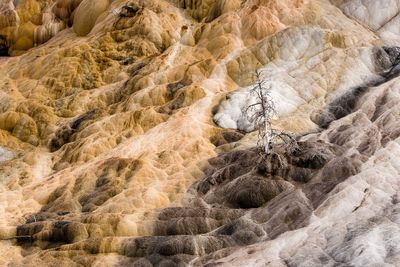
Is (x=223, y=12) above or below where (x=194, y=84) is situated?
above

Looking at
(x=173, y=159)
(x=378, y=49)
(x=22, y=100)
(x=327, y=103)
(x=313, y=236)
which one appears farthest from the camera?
(x=22, y=100)

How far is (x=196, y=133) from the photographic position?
42406 mm

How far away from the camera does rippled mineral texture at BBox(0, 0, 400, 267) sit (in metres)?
30.0

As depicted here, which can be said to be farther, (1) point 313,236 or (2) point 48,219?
(2) point 48,219

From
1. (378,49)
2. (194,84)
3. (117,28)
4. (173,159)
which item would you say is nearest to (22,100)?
(117,28)

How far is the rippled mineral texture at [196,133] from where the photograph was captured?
30.0 m

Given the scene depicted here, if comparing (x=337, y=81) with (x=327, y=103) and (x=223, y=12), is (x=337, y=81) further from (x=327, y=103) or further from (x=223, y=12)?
(x=223, y=12)

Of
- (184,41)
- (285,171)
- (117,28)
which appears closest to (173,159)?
(285,171)

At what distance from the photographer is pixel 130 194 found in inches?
1446

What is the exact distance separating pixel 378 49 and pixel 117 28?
2404 centimetres

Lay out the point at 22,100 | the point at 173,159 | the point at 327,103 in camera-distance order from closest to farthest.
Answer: the point at 173,159 → the point at 327,103 → the point at 22,100

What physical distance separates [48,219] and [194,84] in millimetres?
17216

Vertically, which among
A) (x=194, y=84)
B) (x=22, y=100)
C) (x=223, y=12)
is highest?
(x=223, y=12)

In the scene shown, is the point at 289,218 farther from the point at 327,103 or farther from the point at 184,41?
the point at 184,41
